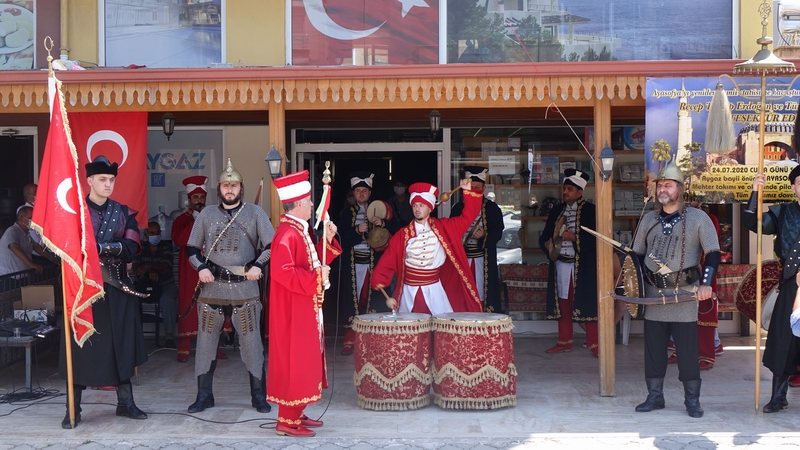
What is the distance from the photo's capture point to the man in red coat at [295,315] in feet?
18.2

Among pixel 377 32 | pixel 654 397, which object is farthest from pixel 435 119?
pixel 654 397

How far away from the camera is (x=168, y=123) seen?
8.51m

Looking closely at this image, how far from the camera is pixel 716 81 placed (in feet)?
20.7

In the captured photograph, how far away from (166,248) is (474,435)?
456cm

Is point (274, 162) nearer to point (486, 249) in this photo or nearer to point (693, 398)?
point (486, 249)

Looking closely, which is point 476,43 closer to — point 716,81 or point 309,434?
point 716,81

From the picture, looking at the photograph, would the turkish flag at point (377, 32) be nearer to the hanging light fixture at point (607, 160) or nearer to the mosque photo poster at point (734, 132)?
the hanging light fixture at point (607, 160)

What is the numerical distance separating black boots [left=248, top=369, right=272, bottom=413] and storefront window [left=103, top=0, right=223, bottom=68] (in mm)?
3853

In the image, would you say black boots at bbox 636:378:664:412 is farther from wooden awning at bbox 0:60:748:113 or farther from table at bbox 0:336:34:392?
table at bbox 0:336:34:392

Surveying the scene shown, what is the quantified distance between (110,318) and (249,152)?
3.54 m

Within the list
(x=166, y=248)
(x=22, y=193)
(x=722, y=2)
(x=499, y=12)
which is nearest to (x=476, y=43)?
(x=499, y=12)

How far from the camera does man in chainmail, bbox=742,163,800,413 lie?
20.1 ft

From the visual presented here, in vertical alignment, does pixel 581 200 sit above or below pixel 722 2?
below

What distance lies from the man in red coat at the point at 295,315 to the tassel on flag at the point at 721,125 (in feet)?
10.1
